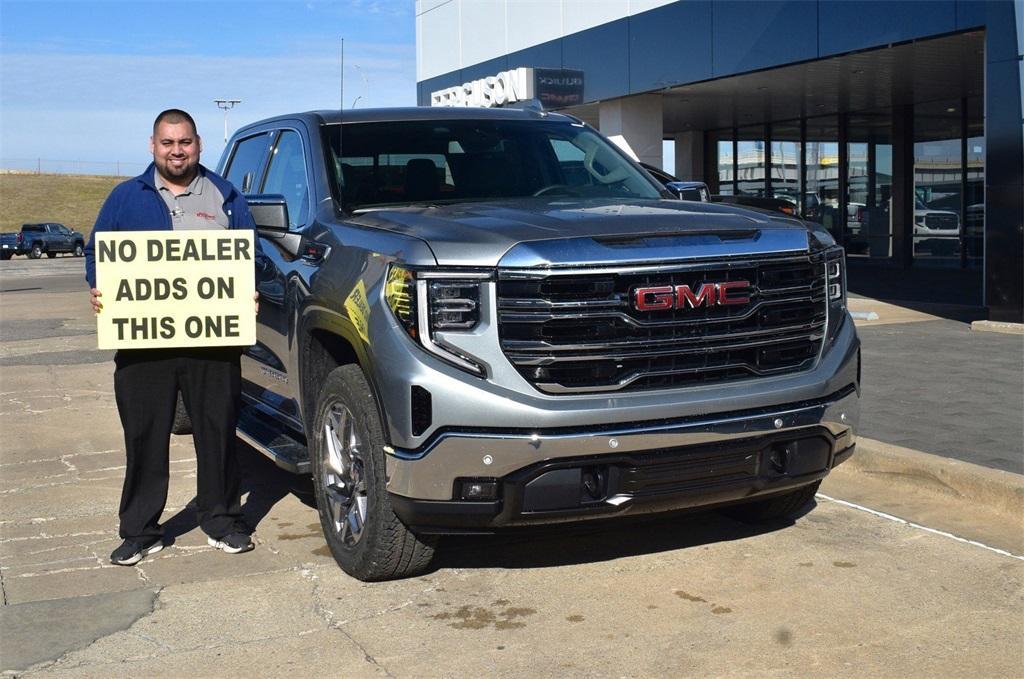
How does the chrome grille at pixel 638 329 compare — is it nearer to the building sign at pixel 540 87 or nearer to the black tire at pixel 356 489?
the black tire at pixel 356 489


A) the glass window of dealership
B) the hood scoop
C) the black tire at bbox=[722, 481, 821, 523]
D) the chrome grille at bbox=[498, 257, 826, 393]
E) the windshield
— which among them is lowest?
the black tire at bbox=[722, 481, 821, 523]

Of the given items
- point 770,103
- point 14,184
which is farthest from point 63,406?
point 14,184

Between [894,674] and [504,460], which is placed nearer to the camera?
[894,674]

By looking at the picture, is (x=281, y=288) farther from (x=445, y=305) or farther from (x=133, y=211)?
(x=445, y=305)

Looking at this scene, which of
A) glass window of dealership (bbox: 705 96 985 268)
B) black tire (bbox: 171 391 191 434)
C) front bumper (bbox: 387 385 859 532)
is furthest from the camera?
glass window of dealership (bbox: 705 96 985 268)

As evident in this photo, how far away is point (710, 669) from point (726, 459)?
87 centimetres

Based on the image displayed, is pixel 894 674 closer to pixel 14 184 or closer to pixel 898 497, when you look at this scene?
pixel 898 497

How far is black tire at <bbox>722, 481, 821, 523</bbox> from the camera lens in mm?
5641

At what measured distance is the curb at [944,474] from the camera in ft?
19.5

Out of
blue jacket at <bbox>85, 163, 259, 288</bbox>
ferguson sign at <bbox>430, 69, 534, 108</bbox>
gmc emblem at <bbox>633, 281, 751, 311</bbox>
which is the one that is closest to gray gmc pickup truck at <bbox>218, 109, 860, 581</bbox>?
gmc emblem at <bbox>633, 281, 751, 311</bbox>

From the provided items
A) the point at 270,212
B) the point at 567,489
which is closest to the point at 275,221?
the point at 270,212

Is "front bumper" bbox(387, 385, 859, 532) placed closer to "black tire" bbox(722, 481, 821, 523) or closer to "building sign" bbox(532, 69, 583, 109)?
"black tire" bbox(722, 481, 821, 523)

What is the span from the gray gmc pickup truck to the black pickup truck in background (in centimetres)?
5393

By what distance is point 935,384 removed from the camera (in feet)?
Result: 30.7
